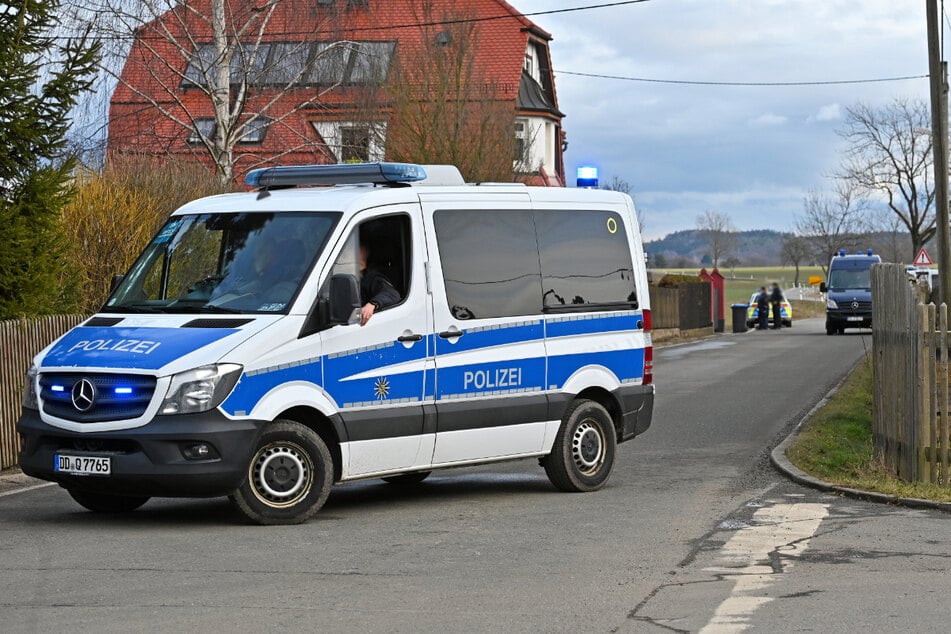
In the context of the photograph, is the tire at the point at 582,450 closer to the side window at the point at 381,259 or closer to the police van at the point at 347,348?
the police van at the point at 347,348

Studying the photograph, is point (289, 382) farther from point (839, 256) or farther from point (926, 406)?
point (839, 256)

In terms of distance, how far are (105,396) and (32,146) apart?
5.68m

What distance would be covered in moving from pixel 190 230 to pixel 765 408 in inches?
421

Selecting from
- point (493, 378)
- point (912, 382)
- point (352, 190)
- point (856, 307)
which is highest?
point (352, 190)

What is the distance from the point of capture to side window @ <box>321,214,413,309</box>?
10820 mm

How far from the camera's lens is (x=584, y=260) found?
12.5 m

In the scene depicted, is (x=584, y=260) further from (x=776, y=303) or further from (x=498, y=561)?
(x=776, y=303)

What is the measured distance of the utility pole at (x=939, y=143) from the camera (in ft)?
85.1

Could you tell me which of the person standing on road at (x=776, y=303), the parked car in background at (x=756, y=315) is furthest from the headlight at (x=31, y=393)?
the parked car in background at (x=756, y=315)

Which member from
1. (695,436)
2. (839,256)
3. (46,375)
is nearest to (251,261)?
(46,375)

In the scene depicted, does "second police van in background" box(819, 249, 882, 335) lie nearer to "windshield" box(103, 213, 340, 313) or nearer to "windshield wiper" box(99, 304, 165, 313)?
"windshield" box(103, 213, 340, 313)

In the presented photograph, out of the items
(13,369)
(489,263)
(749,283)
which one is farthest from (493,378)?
(749,283)

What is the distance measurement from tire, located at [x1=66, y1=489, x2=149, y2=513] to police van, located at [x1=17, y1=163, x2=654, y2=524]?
16mm

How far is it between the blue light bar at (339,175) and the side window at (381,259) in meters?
0.38
